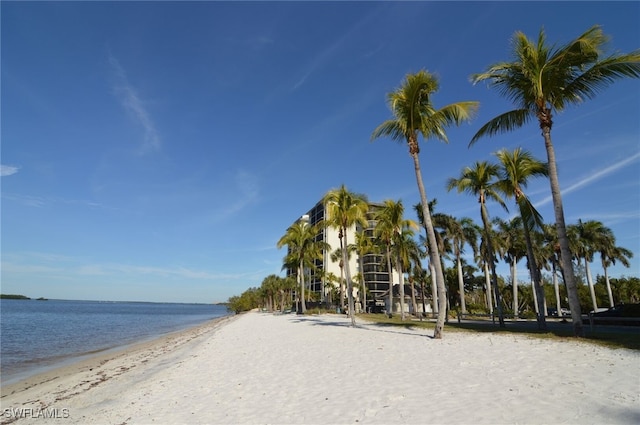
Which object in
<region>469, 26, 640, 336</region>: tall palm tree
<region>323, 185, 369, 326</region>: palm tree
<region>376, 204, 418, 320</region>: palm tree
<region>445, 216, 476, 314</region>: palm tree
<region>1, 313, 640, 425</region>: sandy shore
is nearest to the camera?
<region>1, 313, 640, 425</region>: sandy shore

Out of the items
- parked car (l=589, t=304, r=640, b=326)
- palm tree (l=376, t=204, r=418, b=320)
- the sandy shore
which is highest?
palm tree (l=376, t=204, r=418, b=320)

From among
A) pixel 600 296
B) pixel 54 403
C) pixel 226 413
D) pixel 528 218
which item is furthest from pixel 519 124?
pixel 600 296

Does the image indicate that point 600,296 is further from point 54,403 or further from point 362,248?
point 54,403

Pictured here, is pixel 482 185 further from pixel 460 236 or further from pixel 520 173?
pixel 460 236

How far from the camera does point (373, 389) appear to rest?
24.5 feet

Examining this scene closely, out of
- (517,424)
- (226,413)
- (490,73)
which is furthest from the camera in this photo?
(490,73)

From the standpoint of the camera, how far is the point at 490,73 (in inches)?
636

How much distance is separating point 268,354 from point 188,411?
663 cm

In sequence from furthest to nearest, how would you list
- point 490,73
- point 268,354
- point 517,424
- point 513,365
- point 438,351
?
point 490,73 → point 268,354 → point 438,351 → point 513,365 → point 517,424

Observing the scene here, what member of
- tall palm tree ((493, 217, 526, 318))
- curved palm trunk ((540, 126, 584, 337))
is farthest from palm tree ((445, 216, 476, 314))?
curved palm trunk ((540, 126, 584, 337))

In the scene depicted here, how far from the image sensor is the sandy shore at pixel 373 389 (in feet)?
19.1

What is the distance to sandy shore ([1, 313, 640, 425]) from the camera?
581cm

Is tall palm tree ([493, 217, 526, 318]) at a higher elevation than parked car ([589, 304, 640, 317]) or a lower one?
higher

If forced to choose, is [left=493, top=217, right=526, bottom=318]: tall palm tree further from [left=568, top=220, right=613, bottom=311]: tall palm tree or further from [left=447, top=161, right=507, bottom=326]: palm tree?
[left=447, top=161, right=507, bottom=326]: palm tree
